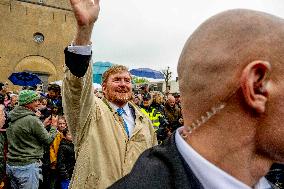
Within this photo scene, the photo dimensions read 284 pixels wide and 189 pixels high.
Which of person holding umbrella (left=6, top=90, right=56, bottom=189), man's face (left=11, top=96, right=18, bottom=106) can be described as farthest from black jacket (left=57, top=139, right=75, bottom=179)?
man's face (left=11, top=96, right=18, bottom=106)

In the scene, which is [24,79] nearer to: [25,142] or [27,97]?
[27,97]

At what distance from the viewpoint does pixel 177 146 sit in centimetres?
113

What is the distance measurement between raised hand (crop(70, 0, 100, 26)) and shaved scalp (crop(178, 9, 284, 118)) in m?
0.69

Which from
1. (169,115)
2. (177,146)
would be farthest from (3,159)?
(177,146)

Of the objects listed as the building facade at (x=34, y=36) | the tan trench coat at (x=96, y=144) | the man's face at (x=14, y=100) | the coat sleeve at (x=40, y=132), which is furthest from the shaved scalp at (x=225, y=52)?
the building facade at (x=34, y=36)

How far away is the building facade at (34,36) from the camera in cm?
2870

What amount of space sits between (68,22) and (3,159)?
27005mm

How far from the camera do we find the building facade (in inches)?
1130

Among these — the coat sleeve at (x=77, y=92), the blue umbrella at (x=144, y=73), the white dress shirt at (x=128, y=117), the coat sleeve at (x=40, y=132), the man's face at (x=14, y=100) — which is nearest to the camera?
the coat sleeve at (x=77, y=92)

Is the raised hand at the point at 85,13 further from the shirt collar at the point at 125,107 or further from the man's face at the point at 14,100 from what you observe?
the man's face at the point at 14,100

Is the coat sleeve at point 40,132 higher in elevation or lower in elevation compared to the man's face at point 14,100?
higher

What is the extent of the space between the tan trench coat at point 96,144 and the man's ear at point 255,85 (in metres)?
1.40

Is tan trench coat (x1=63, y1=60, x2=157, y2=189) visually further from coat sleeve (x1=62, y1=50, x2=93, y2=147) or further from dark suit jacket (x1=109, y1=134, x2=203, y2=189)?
dark suit jacket (x1=109, y1=134, x2=203, y2=189)

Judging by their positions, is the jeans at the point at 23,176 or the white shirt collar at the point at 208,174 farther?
the jeans at the point at 23,176
